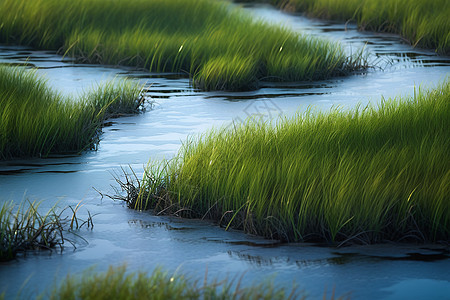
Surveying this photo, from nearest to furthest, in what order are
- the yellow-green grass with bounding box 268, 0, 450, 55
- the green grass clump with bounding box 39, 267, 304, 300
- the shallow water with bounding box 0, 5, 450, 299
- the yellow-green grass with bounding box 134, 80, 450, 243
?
1. the green grass clump with bounding box 39, 267, 304, 300
2. the shallow water with bounding box 0, 5, 450, 299
3. the yellow-green grass with bounding box 134, 80, 450, 243
4. the yellow-green grass with bounding box 268, 0, 450, 55

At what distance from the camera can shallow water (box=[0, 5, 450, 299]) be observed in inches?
138

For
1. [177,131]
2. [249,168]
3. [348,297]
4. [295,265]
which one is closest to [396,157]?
[249,168]

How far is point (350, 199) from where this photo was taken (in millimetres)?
4066

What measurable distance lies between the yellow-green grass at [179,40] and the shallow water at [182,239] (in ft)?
2.84

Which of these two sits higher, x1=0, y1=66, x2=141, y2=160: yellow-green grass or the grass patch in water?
x1=0, y1=66, x2=141, y2=160: yellow-green grass

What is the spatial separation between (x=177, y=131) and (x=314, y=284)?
356 centimetres

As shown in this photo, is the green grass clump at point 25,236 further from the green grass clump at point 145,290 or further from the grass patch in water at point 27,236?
the green grass clump at point 145,290

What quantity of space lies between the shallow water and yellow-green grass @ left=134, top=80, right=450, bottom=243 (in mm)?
123

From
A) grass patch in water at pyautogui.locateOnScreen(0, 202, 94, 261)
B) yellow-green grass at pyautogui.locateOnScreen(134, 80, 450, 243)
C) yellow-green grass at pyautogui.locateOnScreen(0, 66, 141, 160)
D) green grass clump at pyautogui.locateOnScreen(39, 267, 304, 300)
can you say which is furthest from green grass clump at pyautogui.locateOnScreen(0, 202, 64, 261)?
yellow-green grass at pyautogui.locateOnScreen(0, 66, 141, 160)

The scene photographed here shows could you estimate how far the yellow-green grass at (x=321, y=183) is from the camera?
405 centimetres

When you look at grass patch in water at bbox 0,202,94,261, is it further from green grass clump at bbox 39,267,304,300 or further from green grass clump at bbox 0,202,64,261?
green grass clump at bbox 39,267,304,300

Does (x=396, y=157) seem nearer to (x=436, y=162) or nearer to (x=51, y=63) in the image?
(x=436, y=162)

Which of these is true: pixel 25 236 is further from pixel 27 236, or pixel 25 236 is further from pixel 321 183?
pixel 321 183

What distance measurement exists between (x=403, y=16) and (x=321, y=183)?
943cm
